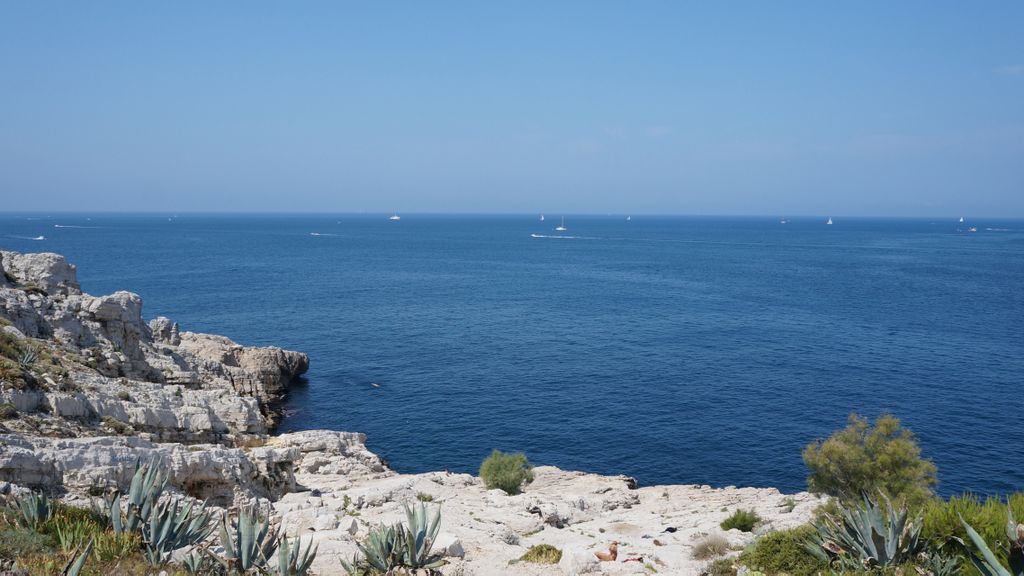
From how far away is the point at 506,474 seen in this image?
32719mm

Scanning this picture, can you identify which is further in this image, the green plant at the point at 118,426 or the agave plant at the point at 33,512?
the green plant at the point at 118,426

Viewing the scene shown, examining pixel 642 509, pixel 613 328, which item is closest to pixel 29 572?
pixel 642 509

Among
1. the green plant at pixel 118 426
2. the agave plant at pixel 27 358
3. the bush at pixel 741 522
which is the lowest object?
the bush at pixel 741 522

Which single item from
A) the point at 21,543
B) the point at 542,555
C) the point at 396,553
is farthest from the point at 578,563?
the point at 21,543

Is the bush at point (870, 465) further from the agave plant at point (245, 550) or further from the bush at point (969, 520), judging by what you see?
the agave plant at point (245, 550)

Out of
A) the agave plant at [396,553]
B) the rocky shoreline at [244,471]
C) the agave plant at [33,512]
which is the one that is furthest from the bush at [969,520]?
the agave plant at [33,512]

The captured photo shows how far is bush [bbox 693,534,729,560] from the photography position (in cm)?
1802

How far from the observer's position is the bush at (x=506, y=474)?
32562 mm

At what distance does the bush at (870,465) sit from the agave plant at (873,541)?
44.7 feet

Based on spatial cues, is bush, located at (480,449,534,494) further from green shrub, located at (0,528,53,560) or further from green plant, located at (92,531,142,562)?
green shrub, located at (0,528,53,560)

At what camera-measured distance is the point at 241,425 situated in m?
34.4

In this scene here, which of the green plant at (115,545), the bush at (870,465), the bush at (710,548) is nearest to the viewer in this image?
the green plant at (115,545)

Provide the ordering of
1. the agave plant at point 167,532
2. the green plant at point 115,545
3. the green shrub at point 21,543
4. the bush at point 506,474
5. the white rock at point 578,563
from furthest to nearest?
the bush at point 506,474 → the white rock at point 578,563 → the agave plant at point 167,532 → the green plant at point 115,545 → the green shrub at point 21,543

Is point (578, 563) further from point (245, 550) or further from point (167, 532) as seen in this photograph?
point (167, 532)
